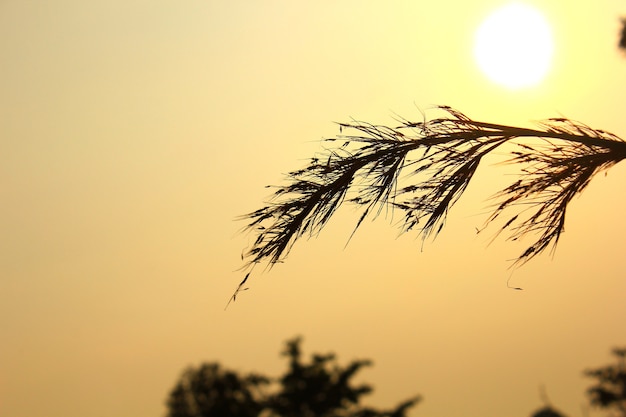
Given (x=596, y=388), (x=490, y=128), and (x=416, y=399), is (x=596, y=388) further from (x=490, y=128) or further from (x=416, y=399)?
(x=490, y=128)

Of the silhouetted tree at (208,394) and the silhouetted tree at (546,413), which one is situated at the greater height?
the silhouetted tree at (208,394)

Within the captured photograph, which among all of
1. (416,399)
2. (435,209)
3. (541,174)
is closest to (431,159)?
(435,209)

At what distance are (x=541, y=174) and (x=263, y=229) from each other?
6.34 feet

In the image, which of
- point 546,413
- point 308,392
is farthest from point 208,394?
point 546,413

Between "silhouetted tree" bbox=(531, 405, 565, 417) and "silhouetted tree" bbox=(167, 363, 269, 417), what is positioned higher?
"silhouetted tree" bbox=(167, 363, 269, 417)

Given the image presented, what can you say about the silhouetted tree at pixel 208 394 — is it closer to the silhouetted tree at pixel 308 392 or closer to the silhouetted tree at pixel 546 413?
the silhouetted tree at pixel 308 392

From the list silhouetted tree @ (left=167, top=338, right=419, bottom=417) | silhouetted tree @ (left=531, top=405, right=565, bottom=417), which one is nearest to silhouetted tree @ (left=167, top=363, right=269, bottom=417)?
silhouetted tree @ (left=167, top=338, right=419, bottom=417)

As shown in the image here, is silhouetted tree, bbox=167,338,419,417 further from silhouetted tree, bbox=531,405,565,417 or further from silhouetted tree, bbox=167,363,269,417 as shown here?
silhouetted tree, bbox=531,405,565,417

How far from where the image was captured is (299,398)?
4419 cm

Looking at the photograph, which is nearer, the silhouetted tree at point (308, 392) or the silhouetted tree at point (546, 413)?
the silhouetted tree at point (308, 392)

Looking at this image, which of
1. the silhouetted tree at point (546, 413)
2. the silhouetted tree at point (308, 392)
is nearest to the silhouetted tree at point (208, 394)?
the silhouetted tree at point (308, 392)

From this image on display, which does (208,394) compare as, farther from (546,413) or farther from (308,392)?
(546,413)

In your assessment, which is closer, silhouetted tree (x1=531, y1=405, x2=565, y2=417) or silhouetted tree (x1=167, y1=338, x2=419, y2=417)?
silhouetted tree (x1=167, y1=338, x2=419, y2=417)

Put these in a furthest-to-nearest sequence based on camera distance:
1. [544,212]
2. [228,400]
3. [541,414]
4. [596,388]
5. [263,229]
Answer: [596,388], [541,414], [228,400], [544,212], [263,229]
